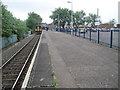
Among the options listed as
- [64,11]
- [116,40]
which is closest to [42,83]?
[116,40]

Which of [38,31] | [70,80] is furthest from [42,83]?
[38,31]

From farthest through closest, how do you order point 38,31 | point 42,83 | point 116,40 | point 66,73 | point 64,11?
point 64,11 < point 38,31 < point 116,40 < point 66,73 < point 42,83

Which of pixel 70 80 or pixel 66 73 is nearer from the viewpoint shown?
pixel 70 80

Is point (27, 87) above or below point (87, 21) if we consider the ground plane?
below

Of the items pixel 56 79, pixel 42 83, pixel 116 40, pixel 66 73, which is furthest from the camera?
pixel 116 40

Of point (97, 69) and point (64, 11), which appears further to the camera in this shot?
point (64, 11)

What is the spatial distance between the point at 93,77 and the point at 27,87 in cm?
242

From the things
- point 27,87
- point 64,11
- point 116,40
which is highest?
point 64,11

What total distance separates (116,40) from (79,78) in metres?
8.27

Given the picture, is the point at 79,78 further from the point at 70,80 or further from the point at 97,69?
the point at 97,69

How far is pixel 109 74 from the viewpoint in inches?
271

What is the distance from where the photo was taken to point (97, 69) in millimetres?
7688

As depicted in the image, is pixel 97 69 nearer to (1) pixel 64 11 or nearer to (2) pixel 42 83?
(2) pixel 42 83

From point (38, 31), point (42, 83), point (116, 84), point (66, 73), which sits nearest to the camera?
point (116, 84)
